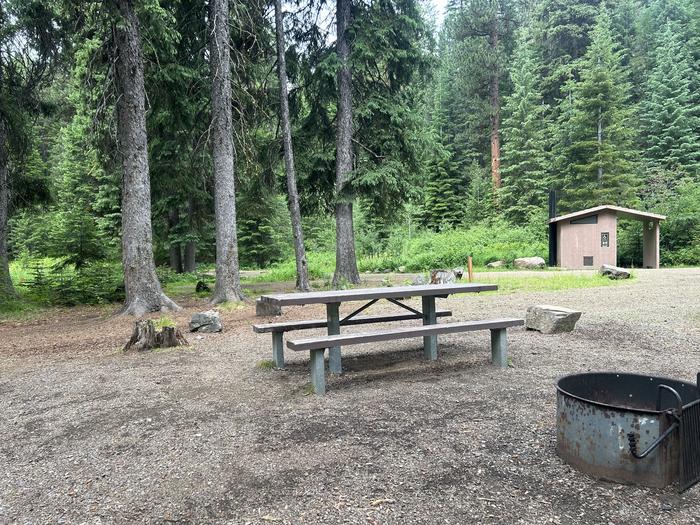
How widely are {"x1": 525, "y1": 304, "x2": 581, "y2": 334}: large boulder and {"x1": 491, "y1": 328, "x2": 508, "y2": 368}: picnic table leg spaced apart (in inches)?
76.6

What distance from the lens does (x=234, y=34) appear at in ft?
39.1

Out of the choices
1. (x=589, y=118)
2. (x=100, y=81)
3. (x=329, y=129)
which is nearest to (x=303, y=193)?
(x=329, y=129)

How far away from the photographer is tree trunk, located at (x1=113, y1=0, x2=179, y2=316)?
30.0ft

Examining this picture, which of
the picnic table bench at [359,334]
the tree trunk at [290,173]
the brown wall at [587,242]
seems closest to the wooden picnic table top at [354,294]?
the picnic table bench at [359,334]

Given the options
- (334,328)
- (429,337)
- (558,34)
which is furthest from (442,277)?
(558,34)

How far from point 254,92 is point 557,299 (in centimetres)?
905

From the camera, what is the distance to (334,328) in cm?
459

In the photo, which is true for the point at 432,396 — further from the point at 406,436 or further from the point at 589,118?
the point at 589,118

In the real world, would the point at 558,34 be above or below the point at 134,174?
above

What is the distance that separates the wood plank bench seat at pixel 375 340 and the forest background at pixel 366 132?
7523 mm

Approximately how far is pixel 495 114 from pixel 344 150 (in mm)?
21289

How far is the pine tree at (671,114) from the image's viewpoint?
26672mm

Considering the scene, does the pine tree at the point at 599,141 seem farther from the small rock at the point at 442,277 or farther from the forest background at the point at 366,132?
the small rock at the point at 442,277

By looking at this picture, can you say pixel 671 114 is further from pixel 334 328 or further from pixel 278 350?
pixel 278 350
